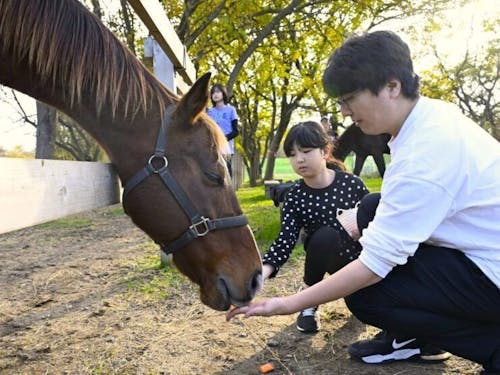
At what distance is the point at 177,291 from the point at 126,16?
5.47 meters

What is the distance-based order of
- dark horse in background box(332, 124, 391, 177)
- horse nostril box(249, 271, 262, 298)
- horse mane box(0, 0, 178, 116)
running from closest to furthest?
1. horse mane box(0, 0, 178, 116)
2. horse nostril box(249, 271, 262, 298)
3. dark horse in background box(332, 124, 391, 177)

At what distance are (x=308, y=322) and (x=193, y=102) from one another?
59.3 inches

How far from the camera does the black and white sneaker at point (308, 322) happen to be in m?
2.60

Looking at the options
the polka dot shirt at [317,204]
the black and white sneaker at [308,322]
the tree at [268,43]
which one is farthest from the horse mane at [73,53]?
the tree at [268,43]

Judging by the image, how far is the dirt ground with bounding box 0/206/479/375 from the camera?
7.26ft

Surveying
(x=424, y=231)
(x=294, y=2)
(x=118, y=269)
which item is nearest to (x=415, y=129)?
(x=424, y=231)

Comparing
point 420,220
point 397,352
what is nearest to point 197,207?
point 420,220

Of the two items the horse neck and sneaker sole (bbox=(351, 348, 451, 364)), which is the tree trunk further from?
sneaker sole (bbox=(351, 348, 451, 364))

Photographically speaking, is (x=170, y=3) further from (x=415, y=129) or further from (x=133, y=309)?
(x=415, y=129)

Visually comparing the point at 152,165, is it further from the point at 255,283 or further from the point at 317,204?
the point at 317,204

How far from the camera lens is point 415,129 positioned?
5.24 ft

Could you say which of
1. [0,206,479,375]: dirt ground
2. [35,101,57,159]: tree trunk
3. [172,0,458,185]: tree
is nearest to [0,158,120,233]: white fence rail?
[0,206,479,375]: dirt ground

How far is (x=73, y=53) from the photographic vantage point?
5.49ft

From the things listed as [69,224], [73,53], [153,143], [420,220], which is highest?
[73,53]
